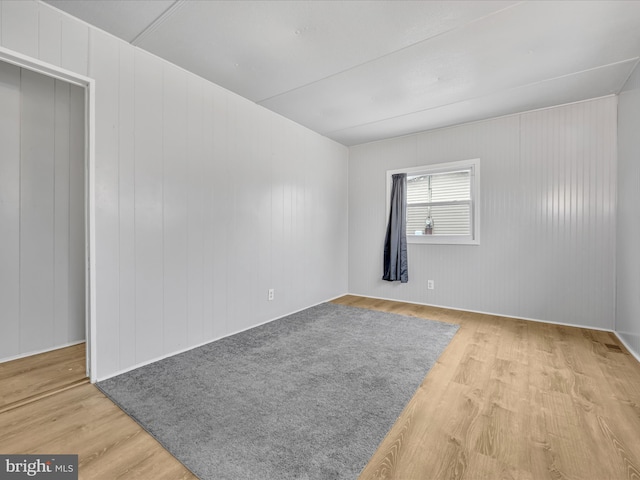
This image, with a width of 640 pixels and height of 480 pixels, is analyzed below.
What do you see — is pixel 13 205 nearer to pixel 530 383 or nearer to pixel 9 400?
pixel 9 400

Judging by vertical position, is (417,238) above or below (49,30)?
below

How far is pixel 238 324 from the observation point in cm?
319

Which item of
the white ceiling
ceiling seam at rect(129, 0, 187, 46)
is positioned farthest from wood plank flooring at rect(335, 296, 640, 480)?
ceiling seam at rect(129, 0, 187, 46)

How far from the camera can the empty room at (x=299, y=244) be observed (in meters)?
1.59

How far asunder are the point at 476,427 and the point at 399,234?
3049mm

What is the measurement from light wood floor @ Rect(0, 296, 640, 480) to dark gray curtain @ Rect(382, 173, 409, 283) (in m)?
2.01

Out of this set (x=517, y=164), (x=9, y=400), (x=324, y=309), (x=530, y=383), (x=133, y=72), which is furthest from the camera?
(x=324, y=309)

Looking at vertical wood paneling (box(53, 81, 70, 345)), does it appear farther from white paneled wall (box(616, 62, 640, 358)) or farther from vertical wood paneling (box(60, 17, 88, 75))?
white paneled wall (box(616, 62, 640, 358))

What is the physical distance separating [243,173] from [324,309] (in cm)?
213

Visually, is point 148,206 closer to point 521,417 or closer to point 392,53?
point 392,53

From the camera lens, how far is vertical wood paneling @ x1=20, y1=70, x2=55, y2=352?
2.57 m

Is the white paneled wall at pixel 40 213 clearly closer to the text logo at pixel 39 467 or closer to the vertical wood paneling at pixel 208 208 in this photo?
the vertical wood paneling at pixel 208 208

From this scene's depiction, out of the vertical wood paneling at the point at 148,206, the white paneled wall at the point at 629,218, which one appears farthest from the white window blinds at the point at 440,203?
the vertical wood paneling at the point at 148,206

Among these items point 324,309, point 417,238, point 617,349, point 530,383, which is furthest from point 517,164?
point 324,309
